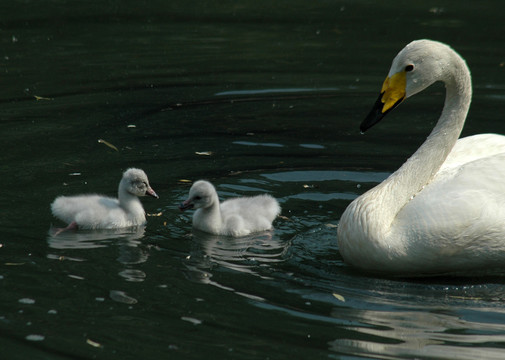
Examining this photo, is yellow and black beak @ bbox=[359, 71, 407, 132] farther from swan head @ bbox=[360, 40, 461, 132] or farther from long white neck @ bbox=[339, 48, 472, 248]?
long white neck @ bbox=[339, 48, 472, 248]

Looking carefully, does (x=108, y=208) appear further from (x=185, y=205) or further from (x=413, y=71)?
(x=413, y=71)

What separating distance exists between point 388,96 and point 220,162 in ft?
9.48

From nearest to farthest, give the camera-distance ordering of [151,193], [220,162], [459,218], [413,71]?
[459,218] < [413,71] < [151,193] < [220,162]

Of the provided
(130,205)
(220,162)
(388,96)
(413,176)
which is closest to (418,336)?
(413,176)

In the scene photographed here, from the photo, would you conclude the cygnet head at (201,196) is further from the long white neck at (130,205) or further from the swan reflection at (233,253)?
the long white neck at (130,205)

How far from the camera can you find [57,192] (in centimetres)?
897

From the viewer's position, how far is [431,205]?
23.4ft

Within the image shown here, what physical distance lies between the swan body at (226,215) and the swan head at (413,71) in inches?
51.9

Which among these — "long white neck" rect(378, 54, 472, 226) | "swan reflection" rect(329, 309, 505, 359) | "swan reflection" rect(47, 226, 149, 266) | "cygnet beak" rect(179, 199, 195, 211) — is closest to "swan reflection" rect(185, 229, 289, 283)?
"cygnet beak" rect(179, 199, 195, 211)

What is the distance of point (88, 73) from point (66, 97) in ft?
4.39

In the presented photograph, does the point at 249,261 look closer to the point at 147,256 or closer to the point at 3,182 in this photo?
the point at 147,256

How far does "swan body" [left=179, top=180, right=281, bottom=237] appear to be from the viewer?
8258mm

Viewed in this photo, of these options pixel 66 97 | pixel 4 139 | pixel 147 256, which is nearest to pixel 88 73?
pixel 66 97

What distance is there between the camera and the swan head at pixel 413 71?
24.3ft
